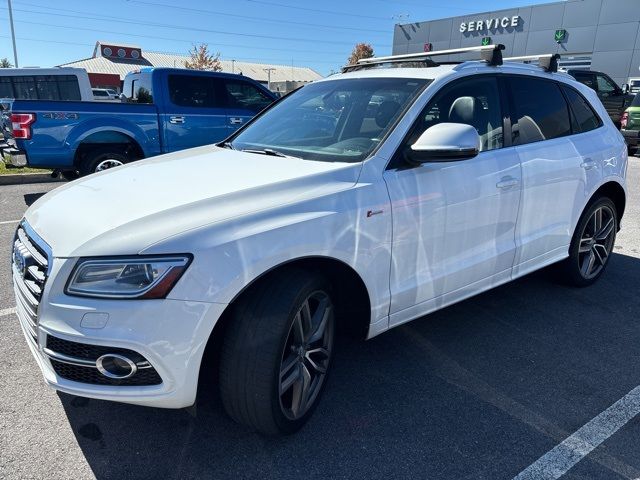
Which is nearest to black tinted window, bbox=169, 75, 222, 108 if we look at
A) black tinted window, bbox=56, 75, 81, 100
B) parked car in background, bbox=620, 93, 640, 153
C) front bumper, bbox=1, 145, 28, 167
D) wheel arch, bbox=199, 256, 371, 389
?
front bumper, bbox=1, 145, 28, 167

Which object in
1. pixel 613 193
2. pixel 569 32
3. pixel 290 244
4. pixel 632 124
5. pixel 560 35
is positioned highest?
pixel 569 32

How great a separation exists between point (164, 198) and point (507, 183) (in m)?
2.16

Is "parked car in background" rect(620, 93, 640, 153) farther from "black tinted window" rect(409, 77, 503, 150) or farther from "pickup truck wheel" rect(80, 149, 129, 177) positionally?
"pickup truck wheel" rect(80, 149, 129, 177)

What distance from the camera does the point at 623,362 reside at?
3.24m

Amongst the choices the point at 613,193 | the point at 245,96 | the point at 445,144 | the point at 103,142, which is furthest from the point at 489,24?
the point at 445,144

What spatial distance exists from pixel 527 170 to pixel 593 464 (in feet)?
6.15

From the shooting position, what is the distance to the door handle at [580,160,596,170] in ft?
12.8

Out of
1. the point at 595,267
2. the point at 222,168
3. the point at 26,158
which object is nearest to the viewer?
the point at 222,168

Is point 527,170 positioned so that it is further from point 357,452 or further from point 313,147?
point 357,452

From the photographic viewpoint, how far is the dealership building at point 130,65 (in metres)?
44.3

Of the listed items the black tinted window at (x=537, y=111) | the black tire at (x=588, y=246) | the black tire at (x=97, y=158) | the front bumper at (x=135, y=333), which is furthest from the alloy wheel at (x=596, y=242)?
the black tire at (x=97, y=158)

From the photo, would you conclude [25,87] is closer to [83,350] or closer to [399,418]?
[83,350]

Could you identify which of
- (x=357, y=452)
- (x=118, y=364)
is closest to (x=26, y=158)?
(x=118, y=364)

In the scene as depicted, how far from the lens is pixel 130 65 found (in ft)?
171
